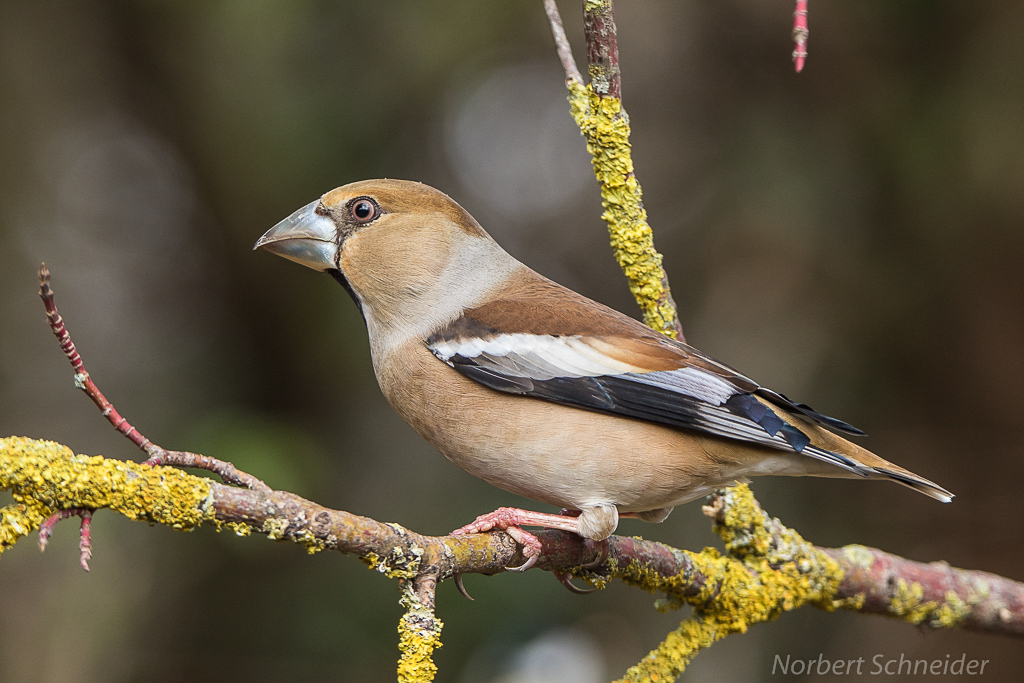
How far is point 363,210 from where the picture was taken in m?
3.09

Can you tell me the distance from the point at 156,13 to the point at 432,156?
68.7 inches

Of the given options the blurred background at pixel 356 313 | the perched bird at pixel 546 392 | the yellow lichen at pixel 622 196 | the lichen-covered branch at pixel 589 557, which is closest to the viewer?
the lichen-covered branch at pixel 589 557

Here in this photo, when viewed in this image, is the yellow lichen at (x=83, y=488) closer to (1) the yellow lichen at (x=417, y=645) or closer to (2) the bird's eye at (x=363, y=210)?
(1) the yellow lichen at (x=417, y=645)

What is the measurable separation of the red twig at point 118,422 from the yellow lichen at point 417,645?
417mm

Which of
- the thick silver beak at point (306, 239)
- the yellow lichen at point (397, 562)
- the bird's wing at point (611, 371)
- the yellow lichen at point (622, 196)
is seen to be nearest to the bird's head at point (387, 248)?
the thick silver beak at point (306, 239)

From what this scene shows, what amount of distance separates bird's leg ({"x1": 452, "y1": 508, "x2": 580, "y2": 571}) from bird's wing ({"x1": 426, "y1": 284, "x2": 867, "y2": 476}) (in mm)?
364

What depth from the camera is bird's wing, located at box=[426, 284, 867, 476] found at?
2650 mm

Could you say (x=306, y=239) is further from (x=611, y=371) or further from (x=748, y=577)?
(x=748, y=577)

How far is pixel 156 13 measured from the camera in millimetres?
4492

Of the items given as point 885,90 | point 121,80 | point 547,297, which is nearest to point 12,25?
point 121,80

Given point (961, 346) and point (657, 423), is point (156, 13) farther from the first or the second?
point (961, 346)

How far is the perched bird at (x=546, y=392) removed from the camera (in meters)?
2.61

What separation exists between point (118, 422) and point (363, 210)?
159 centimetres

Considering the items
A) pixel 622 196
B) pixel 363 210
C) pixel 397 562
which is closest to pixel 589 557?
pixel 397 562
